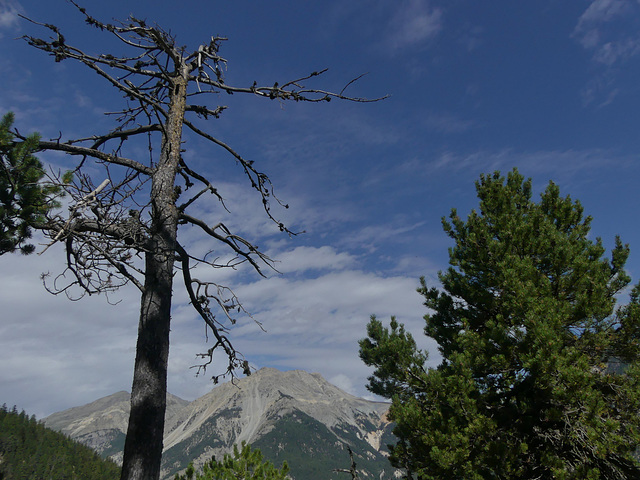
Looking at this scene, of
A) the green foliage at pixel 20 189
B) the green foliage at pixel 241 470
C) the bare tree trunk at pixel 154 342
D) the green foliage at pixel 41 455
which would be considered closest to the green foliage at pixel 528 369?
the green foliage at pixel 241 470

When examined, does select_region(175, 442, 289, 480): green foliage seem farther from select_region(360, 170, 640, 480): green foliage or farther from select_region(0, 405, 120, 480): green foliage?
select_region(0, 405, 120, 480): green foliage

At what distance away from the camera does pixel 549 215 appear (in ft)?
38.3

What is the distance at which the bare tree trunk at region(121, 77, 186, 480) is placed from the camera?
398 cm

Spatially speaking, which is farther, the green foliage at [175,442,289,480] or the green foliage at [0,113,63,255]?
the green foliage at [175,442,289,480]

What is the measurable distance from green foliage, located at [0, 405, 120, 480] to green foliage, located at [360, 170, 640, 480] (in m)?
135

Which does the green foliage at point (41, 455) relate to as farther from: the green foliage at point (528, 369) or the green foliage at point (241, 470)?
the green foliage at point (528, 369)

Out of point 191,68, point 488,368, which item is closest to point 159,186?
point 191,68

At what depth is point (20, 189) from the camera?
14.1 feet

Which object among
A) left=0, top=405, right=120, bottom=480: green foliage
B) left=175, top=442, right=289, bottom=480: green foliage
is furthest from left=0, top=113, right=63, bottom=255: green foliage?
left=0, top=405, right=120, bottom=480: green foliage

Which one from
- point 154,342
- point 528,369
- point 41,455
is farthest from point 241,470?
point 41,455

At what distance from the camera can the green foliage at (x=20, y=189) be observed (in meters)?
4.23

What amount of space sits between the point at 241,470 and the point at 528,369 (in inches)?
245

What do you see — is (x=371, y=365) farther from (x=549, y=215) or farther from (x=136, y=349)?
(x=136, y=349)

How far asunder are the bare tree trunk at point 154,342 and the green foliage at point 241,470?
12.9ft
